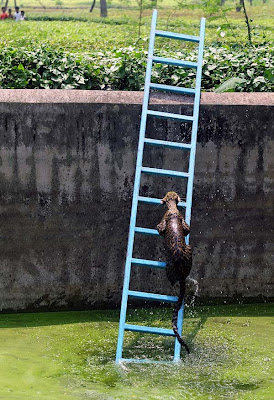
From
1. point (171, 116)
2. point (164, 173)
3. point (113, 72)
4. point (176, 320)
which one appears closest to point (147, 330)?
point (176, 320)

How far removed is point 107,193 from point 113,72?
1704mm

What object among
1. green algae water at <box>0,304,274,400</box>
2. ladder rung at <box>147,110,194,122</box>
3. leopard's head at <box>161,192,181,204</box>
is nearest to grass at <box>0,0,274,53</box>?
ladder rung at <box>147,110,194,122</box>

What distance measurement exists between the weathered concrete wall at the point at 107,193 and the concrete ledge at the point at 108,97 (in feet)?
0.04

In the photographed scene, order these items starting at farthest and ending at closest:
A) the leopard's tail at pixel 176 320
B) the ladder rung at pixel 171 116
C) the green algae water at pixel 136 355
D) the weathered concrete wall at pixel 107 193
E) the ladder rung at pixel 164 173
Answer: the weathered concrete wall at pixel 107 193 → the ladder rung at pixel 171 116 → the ladder rung at pixel 164 173 → the leopard's tail at pixel 176 320 → the green algae water at pixel 136 355

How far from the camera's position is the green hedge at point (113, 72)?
755 cm

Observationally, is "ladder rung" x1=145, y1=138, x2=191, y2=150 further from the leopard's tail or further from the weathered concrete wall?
the leopard's tail

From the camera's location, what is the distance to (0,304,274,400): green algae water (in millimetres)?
5062

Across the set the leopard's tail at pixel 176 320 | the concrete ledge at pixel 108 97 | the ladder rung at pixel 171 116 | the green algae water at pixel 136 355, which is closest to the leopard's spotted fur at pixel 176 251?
the leopard's tail at pixel 176 320

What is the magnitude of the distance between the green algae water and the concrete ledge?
6.91 feet

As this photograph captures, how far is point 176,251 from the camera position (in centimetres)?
571

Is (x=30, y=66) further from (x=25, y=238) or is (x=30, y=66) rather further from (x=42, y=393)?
(x=42, y=393)

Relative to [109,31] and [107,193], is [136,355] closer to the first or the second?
[107,193]

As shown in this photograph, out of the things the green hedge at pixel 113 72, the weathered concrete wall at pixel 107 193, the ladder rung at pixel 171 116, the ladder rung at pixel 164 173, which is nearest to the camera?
the ladder rung at pixel 164 173

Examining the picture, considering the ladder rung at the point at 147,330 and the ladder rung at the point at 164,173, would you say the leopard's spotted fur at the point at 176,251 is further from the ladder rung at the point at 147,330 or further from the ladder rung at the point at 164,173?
the ladder rung at the point at 164,173
